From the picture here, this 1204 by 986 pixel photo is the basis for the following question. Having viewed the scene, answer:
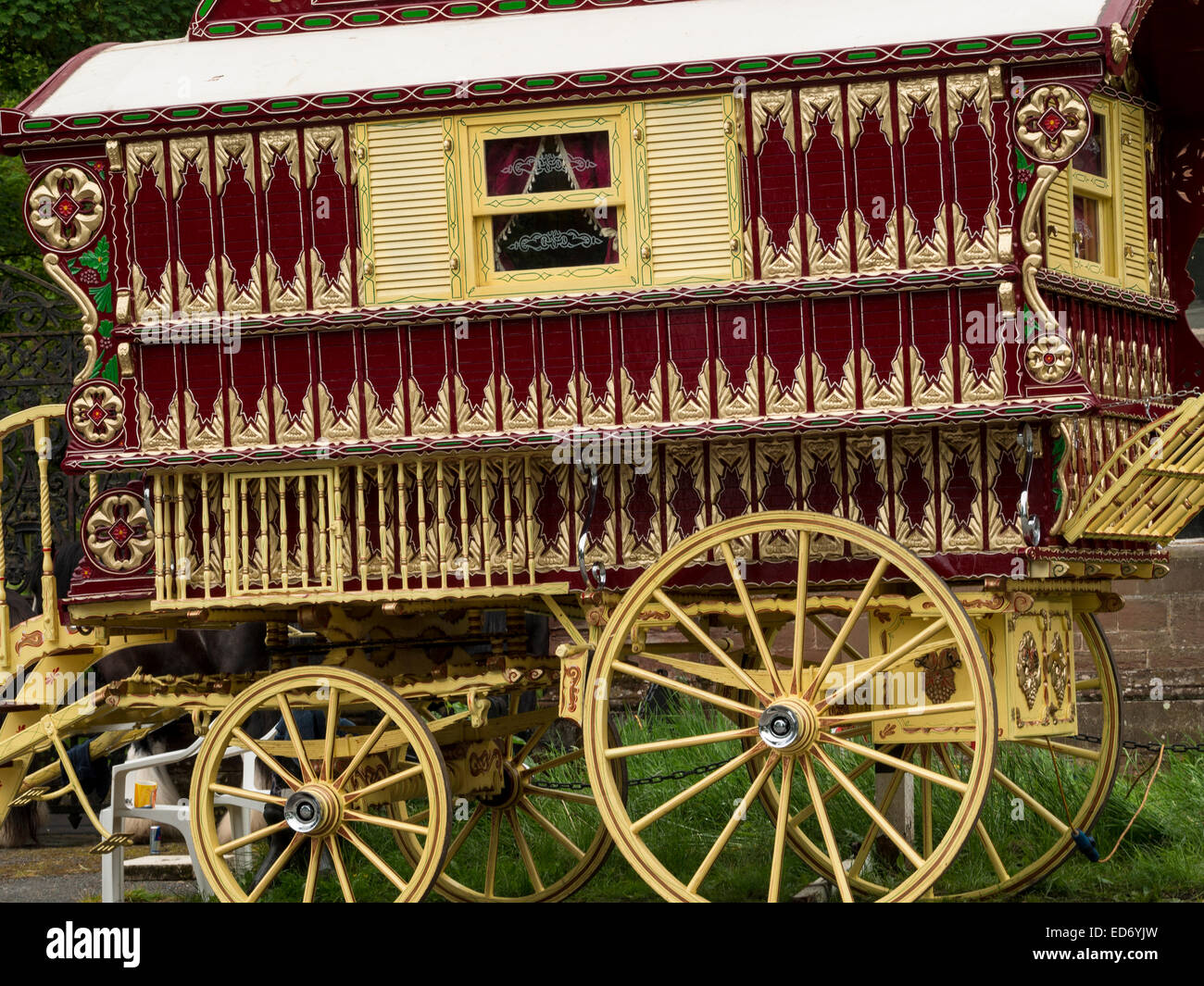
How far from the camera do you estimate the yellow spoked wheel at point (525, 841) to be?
468 inches

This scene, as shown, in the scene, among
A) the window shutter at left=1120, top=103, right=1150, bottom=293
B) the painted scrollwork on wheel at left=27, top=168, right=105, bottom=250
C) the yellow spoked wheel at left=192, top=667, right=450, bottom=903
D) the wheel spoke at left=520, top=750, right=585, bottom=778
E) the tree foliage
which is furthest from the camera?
the tree foliage

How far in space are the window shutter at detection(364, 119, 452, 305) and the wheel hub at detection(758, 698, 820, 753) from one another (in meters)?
2.58

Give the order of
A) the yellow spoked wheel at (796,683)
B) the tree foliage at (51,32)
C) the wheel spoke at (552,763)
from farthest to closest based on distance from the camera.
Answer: the tree foliage at (51,32) < the wheel spoke at (552,763) < the yellow spoked wheel at (796,683)

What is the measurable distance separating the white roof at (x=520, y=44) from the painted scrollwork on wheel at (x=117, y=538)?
2.00 m

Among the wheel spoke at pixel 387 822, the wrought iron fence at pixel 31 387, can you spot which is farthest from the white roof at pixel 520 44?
the wrought iron fence at pixel 31 387

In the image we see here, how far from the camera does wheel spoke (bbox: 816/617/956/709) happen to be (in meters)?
9.27

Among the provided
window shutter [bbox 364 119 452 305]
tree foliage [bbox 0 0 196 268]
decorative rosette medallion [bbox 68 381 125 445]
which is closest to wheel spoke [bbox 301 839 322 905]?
decorative rosette medallion [bbox 68 381 125 445]

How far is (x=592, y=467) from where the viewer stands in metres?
9.98

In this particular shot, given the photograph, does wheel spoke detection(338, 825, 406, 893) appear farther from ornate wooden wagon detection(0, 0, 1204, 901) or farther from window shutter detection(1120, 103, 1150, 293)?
window shutter detection(1120, 103, 1150, 293)

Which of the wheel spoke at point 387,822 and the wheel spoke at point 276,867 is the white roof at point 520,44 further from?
the wheel spoke at point 276,867

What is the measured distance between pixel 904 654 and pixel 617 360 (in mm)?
1948

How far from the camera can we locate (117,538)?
1056 cm

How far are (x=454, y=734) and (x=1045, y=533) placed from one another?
3299mm

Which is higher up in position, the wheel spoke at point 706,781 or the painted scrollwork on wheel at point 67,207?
the painted scrollwork on wheel at point 67,207
